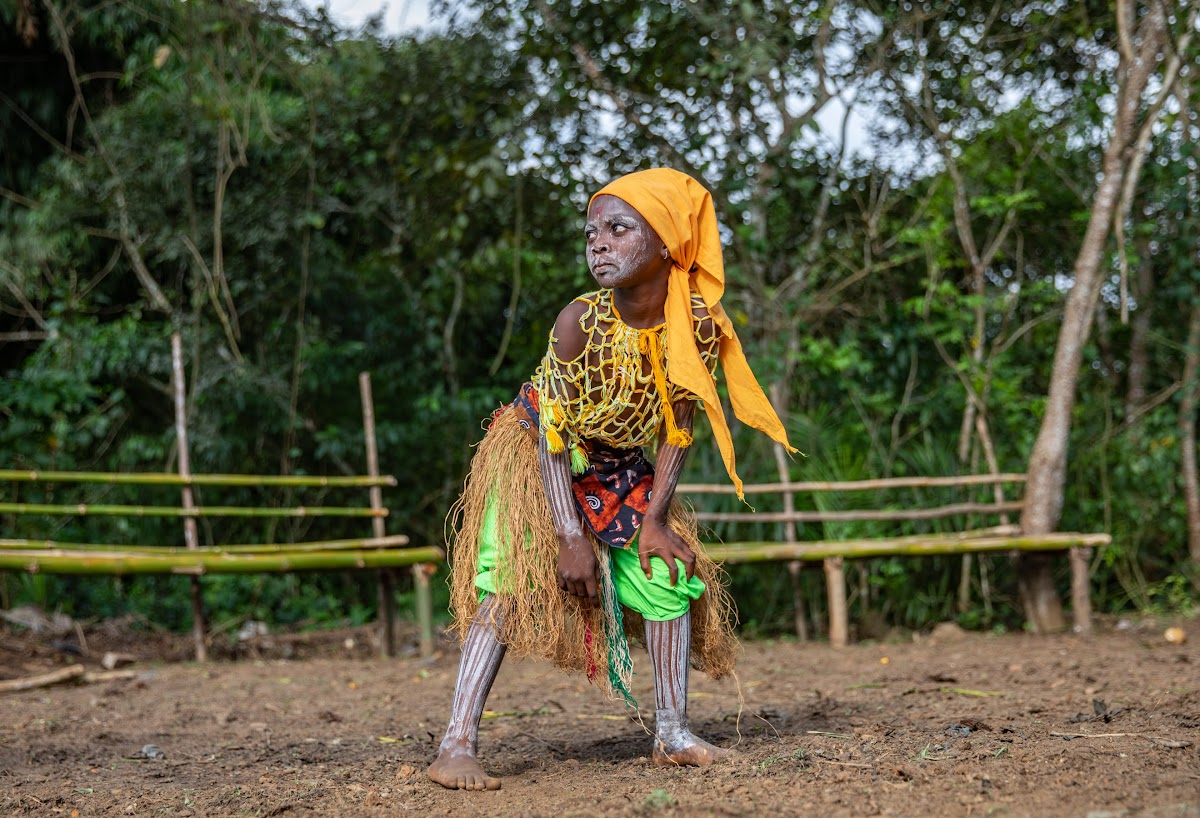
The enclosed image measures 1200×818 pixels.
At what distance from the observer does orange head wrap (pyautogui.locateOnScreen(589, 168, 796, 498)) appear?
2.80m

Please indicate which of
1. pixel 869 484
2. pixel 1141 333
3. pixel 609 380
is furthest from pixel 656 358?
pixel 1141 333

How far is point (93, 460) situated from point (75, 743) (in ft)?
15.8

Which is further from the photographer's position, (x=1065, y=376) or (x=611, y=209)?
(x=1065, y=376)

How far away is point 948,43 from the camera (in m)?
7.09

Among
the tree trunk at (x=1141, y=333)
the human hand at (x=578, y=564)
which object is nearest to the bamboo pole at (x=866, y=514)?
the tree trunk at (x=1141, y=333)

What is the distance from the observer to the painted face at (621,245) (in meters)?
2.80

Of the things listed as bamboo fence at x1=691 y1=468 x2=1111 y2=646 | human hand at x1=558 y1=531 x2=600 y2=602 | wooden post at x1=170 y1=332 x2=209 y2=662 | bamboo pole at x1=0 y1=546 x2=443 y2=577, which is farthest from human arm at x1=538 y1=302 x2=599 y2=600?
wooden post at x1=170 y1=332 x2=209 y2=662

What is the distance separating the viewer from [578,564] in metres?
2.84

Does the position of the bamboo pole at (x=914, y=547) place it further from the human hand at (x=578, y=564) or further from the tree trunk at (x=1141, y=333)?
the human hand at (x=578, y=564)

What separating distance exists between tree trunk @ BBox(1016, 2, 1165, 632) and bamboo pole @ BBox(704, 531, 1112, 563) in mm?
181

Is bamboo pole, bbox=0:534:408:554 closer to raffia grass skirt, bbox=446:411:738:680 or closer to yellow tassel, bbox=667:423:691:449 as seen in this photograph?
raffia grass skirt, bbox=446:411:738:680

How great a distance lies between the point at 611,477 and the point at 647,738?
99cm

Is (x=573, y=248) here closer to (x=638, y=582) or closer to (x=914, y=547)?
(x=914, y=547)

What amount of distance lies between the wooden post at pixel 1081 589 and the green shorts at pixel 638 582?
3.62 m
